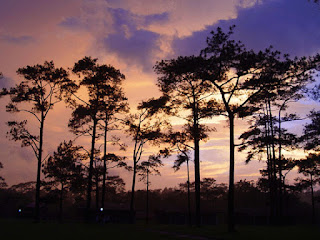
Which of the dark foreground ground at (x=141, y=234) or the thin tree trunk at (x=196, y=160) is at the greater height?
the thin tree trunk at (x=196, y=160)

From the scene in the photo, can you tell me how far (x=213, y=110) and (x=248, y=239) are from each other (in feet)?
37.4

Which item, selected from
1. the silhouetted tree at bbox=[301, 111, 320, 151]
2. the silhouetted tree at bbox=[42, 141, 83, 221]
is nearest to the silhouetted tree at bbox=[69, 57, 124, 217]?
the silhouetted tree at bbox=[42, 141, 83, 221]

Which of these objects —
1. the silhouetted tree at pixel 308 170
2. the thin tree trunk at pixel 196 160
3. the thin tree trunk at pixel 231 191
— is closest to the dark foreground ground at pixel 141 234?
the thin tree trunk at pixel 231 191

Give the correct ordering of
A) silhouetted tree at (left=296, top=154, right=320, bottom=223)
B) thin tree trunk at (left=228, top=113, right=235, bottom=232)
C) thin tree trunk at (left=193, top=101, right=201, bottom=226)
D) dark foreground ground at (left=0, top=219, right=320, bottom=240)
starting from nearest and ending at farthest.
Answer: dark foreground ground at (left=0, top=219, right=320, bottom=240), thin tree trunk at (left=228, top=113, right=235, bottom=232), thin tree trunk at (left=193, top=101, right=201, bottom=226), silhouetted tree at (left=296, top=154, right=320, bottom=223)

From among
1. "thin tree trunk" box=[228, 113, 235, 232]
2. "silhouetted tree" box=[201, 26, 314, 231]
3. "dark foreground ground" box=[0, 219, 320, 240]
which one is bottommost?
"dark foreground ground" box=[0, 219, 320, 240]

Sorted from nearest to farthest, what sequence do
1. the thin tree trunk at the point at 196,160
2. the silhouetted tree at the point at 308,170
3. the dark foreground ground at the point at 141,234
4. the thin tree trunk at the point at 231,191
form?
the dark foreground ground at the point at 141,234 → the thin tree trunk at the point at 231,191 → the thin tree trunk at the point at 196,160 → the silhouetted tree at the point at 308,170

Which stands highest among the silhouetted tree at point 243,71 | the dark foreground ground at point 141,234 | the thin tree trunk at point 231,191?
the silhouetted tree at point 243,71

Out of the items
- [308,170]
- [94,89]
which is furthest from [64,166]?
[308,170]

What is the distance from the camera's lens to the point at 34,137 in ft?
105

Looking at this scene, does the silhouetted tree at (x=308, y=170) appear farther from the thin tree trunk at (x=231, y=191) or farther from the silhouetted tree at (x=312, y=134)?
the thin tree trunk at (x=231, y=191)

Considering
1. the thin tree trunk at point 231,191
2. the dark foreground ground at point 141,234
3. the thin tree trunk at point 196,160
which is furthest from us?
the thin tree trunk at point 196,160

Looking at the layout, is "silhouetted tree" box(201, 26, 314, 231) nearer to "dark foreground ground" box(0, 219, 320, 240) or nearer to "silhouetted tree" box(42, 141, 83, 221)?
"dark foreground ground" box(0, 219, 320, 240)

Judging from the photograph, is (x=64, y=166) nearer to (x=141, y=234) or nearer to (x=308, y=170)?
(x=141, y=234)

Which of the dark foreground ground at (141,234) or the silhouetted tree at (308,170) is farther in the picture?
the silhouetted tree at (308,170)
